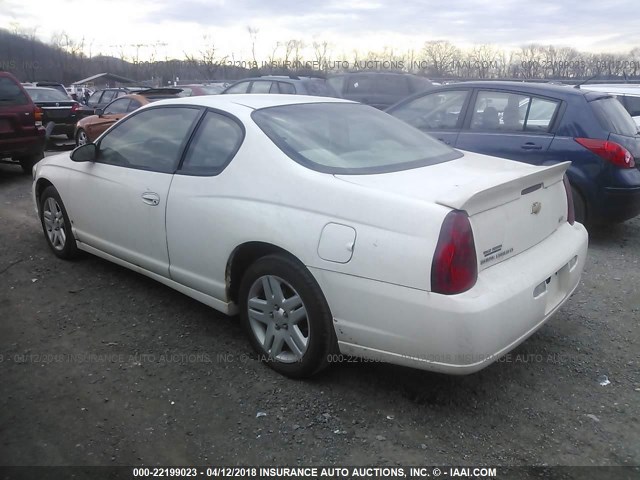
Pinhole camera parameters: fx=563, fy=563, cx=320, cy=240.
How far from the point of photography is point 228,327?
376 cm

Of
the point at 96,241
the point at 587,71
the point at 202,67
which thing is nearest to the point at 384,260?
the point at 96,241

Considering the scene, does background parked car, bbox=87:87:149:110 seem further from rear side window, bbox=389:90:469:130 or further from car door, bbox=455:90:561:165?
car door, bbox=455:90:561:165

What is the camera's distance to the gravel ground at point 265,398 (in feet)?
8.32

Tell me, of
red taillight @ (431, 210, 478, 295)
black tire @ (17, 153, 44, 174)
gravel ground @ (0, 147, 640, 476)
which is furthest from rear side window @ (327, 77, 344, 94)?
red taillight @ (431, 210, 478, 295)

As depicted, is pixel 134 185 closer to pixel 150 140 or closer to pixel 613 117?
pixel 150 140

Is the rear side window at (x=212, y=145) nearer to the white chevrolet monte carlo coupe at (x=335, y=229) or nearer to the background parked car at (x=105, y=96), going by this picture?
→ the white chevrolet monte carlo coupe at (x=335, y=229)

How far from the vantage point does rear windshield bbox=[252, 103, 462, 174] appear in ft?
10.2

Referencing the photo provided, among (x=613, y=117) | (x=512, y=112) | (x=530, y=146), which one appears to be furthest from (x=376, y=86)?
(x=613, y=117)

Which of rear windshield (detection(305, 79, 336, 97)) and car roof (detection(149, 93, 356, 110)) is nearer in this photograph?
car roof (detection(149, 93, 356, 110))

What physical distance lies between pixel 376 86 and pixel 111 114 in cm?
572

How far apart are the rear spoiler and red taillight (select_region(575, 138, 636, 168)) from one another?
8.54 feet

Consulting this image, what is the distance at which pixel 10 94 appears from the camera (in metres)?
8.59

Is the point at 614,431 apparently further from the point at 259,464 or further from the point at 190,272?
the point at 190,272

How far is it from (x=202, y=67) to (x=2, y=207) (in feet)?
179
